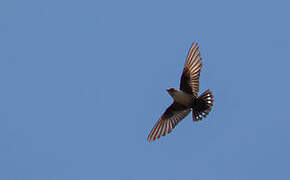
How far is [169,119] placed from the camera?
15.8 m

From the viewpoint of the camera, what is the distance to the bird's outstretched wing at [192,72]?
1533 centimetres

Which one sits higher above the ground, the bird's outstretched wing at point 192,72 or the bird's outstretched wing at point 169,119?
the bird's outstretched wing at point 192,72

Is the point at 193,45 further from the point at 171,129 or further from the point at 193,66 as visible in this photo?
the point at 171,129

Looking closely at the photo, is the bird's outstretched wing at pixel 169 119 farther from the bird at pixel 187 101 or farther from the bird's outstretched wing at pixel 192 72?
the bird's outstretched wing at pixel 192 72

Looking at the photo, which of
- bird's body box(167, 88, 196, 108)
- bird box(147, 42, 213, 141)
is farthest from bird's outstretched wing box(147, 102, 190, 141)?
bird's body box(167, 88, 196, 108)

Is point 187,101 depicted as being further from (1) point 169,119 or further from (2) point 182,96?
(1) point 169,119

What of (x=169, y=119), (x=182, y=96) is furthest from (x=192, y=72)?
(x=169, y=119)

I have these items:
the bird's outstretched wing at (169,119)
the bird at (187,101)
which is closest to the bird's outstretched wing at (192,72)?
the bird at (187,101)

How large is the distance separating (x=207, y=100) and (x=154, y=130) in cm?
167

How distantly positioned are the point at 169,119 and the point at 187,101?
79 cm

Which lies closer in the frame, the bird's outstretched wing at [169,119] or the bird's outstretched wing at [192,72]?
the bird's outstretched wing at [192,72]

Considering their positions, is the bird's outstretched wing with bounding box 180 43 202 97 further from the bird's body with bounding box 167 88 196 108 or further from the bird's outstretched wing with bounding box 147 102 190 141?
the bird's outstretched wing with bounding box 147 102 190 141

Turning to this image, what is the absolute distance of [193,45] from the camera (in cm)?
1556

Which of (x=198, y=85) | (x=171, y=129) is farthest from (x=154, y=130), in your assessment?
(x=198, y=85)
